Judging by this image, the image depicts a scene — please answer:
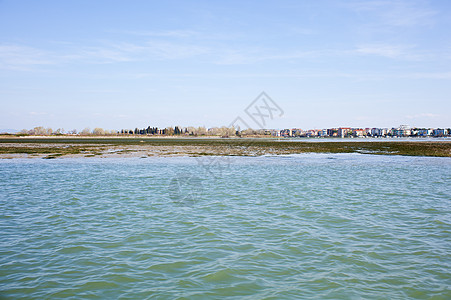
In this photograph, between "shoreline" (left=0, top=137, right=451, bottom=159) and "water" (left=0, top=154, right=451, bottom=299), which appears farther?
"shoreline" (left=0, top=137, right=451, bottom=159)

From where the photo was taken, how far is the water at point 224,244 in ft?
24.2

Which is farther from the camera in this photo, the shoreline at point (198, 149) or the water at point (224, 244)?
the shoreline at point (198, 149)

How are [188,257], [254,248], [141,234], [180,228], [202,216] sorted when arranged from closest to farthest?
[188,257]
[254,248]
[141,234]
[180,228]
[202,216]

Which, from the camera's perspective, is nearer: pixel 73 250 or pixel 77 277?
pixel 77 277

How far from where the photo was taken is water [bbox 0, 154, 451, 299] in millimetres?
7391

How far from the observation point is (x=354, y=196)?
17.7 meters

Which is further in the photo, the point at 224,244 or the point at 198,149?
the point at 198,149

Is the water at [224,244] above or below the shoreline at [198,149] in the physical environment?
below

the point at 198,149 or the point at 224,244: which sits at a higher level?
the point at 198,149

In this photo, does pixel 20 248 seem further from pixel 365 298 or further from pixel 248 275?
pixel 365 298

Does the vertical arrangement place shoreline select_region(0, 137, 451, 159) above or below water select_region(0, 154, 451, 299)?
above

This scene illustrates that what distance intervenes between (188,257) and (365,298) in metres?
4.68

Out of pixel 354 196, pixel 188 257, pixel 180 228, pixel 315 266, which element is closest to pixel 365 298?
pixel 315 266

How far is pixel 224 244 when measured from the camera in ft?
33.2
